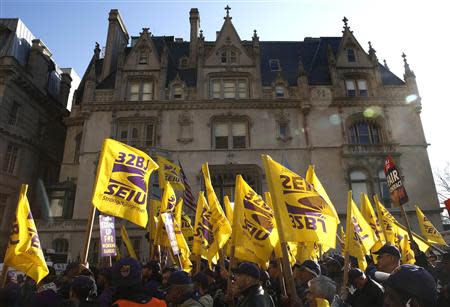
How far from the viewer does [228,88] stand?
26219 millimetres

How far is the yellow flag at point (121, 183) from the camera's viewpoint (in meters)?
6.93

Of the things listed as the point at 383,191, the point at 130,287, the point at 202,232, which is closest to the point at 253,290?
the point at 130,287

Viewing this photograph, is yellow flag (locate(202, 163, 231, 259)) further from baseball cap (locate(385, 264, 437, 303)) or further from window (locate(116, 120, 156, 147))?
window (locate(116, 120, 156, 147))

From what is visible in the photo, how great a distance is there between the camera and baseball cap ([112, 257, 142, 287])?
11.2 ft

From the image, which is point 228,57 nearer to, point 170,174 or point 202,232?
point 170,174

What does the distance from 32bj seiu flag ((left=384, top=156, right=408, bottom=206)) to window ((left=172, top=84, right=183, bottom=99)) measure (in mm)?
17850

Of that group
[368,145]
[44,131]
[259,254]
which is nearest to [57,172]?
[44,131]

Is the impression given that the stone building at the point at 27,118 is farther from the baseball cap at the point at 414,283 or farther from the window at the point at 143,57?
the baseball cap at the point at 414,283

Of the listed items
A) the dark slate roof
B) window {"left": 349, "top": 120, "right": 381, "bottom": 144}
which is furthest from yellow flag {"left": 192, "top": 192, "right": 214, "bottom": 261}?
the dark slate roof

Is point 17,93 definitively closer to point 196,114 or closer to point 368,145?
point 196,114

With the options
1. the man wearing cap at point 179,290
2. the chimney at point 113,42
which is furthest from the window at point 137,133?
the man wearing cap at point 179,290

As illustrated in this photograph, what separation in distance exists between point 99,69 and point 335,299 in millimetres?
31581

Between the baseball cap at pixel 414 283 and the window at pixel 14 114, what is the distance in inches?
1122

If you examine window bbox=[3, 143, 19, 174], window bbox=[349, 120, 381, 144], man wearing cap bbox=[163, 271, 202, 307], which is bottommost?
man wearing cap bbox=[163, 271, 202, 307]
